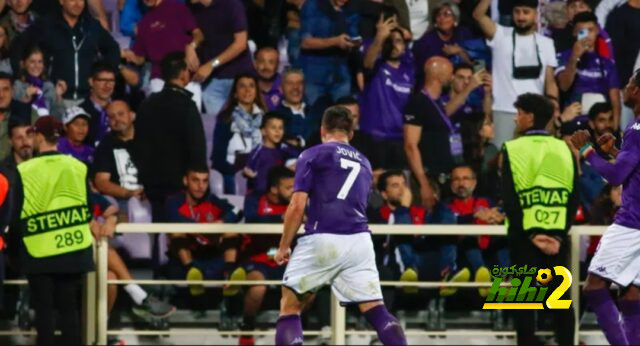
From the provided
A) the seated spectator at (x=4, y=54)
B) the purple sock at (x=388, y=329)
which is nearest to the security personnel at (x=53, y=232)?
the seated spectator at (x=4, y=54)

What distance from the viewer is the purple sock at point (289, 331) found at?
28.5 ft

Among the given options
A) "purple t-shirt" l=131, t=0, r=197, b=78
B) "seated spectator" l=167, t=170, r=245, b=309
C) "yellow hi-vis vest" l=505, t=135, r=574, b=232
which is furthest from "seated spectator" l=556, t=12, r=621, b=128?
"purple t-shirt" l=131, t=0, r=197, b=78

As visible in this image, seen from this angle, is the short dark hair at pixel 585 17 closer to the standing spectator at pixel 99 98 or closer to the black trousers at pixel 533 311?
the black trousers at pixel 533 311

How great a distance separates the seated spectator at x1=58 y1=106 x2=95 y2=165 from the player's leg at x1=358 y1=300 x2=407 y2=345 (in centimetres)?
400

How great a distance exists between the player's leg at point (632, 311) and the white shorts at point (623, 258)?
0.19 ft

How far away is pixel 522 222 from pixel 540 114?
839mm

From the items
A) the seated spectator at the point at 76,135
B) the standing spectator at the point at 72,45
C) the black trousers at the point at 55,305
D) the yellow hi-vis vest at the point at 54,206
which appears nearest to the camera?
the black trousers at the point at 55,305

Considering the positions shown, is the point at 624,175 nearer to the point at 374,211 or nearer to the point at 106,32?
the point at 374,211

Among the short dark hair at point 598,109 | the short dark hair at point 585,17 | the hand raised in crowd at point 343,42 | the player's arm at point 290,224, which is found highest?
the short dark hair at point 585,17

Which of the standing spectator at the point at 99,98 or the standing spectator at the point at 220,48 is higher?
the standing spectator at the point at 220,48

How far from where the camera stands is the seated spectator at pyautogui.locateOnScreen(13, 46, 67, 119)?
1210cm

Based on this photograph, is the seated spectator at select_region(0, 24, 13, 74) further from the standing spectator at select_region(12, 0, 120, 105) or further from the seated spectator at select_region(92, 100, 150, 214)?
the seated spectator at select_region(92, 100, 150, 214)

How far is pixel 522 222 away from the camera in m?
10.6

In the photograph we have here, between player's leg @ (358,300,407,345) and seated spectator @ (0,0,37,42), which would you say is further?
seated spectator @ (0,0,37,42)
